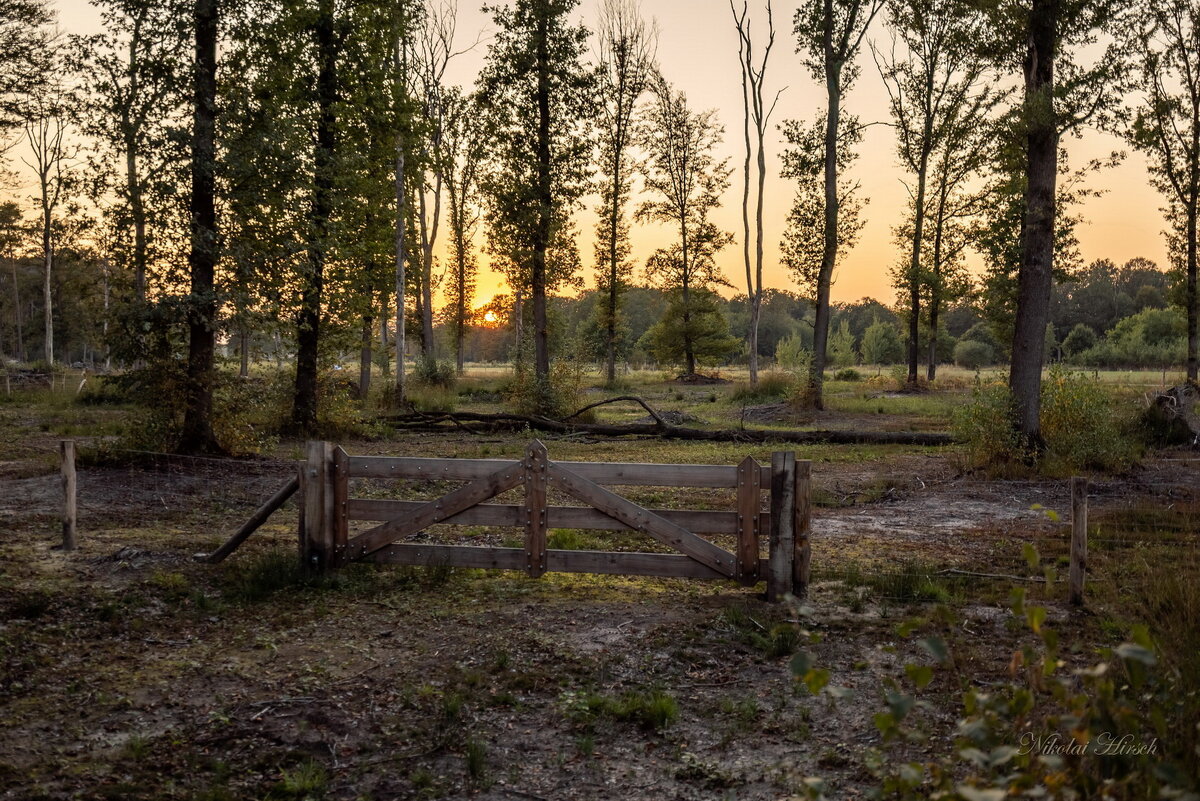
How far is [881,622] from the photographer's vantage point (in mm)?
7273

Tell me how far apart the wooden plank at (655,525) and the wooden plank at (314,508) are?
2340mm

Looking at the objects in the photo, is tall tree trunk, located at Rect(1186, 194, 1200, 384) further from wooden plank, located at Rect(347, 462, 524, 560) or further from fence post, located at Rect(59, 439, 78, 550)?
fence post, located at Rect(59, 439, 78, 550)

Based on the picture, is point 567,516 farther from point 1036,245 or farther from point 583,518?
point 1036,245

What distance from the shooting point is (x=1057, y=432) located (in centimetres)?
1633

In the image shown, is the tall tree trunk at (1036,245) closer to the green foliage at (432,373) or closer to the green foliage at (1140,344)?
the green foliage at (432,373)

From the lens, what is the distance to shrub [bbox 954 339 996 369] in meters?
81.8

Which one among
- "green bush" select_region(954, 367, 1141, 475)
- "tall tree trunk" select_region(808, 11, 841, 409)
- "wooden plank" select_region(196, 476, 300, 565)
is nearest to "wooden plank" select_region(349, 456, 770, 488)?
"wooden plank" select_region(196, 476, 300, 565)

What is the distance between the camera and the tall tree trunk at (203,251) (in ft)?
46.9

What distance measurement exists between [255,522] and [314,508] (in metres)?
0.81

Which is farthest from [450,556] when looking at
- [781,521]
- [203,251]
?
[203,251]

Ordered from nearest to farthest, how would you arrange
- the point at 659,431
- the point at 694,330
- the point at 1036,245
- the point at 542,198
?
the point at 1036,245 < the point at 659,431 < the point at 542,198 < the point at 694,330

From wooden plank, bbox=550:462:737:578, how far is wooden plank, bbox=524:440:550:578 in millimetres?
164

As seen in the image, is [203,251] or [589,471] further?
[203,251]

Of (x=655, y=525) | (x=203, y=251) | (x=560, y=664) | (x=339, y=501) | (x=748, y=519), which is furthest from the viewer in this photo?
(x=203, y=251)
